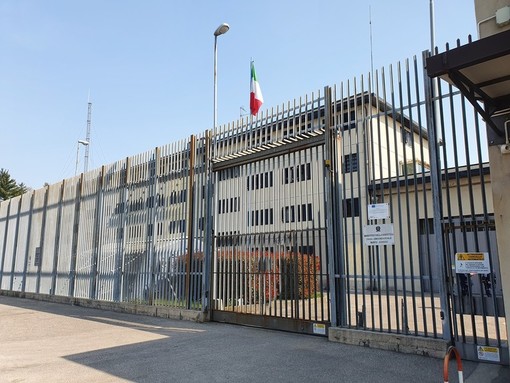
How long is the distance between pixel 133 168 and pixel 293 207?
23.4 ft

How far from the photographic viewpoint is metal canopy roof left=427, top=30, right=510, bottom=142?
13.5 feet

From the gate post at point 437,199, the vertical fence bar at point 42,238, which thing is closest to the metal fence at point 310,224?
the gate post at point 437,199

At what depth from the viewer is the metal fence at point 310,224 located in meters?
6.76

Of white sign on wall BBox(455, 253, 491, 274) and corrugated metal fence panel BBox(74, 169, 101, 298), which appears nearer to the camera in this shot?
white sign on wall BBox(455, 253, 491, 274)

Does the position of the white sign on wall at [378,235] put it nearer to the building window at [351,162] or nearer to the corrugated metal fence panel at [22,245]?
the building window at [351,162]

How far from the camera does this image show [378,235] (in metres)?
7.48

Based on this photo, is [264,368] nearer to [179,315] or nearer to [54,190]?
[179,315]

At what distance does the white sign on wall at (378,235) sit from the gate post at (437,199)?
784 millimetres

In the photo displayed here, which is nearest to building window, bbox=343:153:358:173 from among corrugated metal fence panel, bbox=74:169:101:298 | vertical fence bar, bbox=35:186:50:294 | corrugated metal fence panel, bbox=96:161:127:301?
corrugated metal fence panel, bbox=96:161:127:301

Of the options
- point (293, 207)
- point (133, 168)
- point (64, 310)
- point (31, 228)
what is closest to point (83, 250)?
point (64, 310)

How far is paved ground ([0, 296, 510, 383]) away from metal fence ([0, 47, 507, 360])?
2.33 ft

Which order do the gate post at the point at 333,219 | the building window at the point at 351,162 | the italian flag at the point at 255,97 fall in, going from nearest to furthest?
the gate post at the point at 333,219 → the building window at the point at 351,162 → the italian flag at the point at 255,97

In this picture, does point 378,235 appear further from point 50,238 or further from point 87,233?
point 50,238

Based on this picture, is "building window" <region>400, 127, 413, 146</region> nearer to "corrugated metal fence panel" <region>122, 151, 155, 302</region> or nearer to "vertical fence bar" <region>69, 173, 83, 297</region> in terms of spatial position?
"corrugated metal fence panel" <region>122, 151, 155, 302</region>
